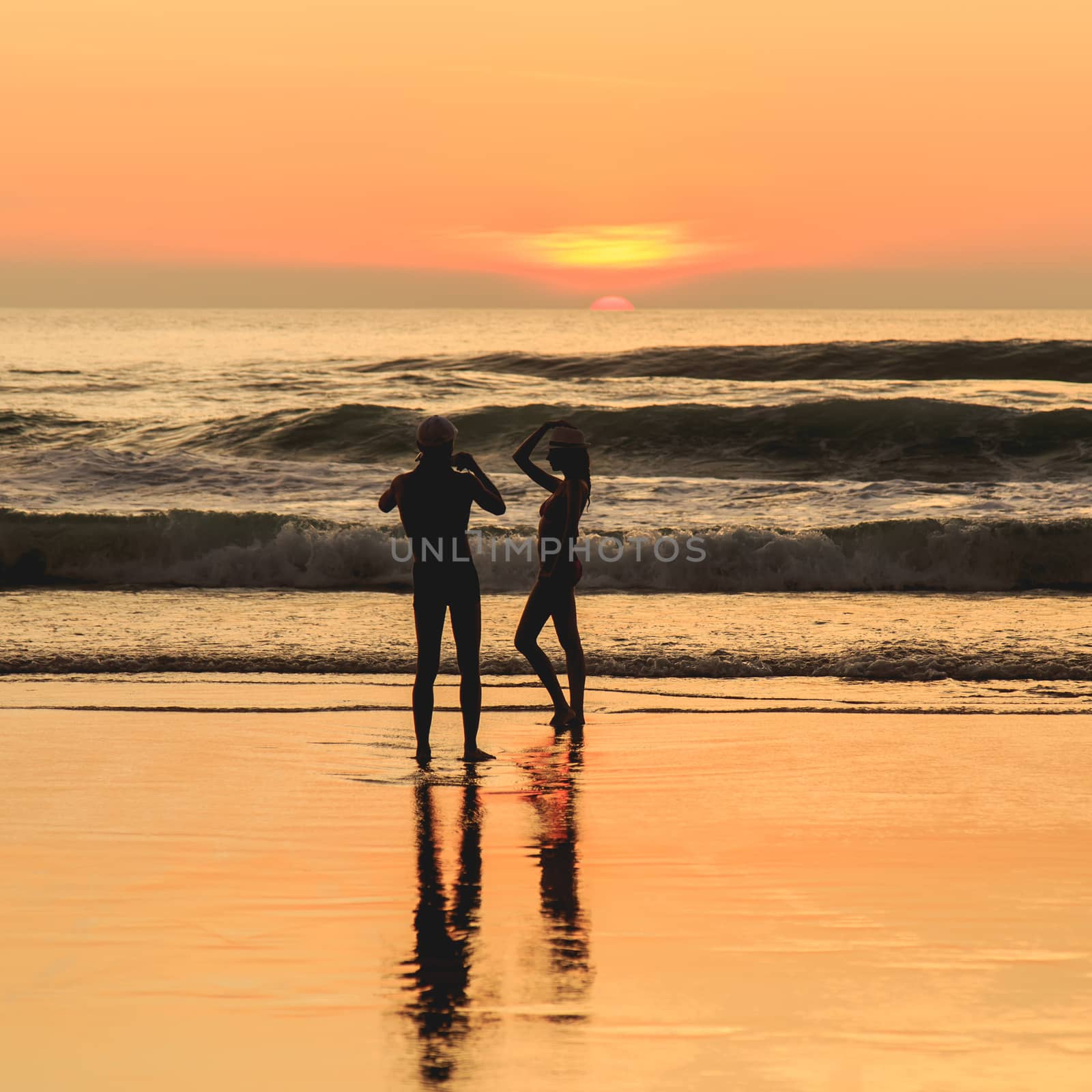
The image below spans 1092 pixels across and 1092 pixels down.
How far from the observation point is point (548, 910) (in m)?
4.87

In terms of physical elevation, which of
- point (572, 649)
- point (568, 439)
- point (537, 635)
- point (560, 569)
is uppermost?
point (568, 439)

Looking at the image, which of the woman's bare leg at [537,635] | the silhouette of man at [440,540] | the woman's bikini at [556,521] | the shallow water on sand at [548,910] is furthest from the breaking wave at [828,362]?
the silhouette of man at [440,540]

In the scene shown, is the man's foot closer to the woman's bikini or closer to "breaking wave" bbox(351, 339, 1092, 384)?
the woman's bikini

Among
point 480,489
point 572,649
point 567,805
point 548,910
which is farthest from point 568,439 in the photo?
point 548,910

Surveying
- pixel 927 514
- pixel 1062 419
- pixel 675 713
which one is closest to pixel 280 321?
pixel 1062 419

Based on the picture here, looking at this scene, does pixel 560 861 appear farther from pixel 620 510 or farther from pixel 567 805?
pixel 620 510

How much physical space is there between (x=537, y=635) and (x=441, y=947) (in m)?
3.91

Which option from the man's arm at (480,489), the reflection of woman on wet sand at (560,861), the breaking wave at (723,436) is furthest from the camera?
the breaking wave at (723,436)

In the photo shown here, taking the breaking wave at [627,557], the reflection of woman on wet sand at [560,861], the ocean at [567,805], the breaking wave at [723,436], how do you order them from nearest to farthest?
the ocean at [567,805] < the reflection of woman on wet sand at [560,861] < the breaking wave at [627,557] < the breaking wave at [723,436]

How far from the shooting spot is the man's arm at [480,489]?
6988 mm

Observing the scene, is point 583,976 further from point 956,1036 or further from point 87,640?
point 87,640

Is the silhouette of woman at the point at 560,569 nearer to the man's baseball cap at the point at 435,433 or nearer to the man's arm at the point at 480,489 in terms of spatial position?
the man's arm at the point at 480,489

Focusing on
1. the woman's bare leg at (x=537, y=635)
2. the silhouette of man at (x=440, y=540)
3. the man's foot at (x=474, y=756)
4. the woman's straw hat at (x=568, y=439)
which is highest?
the woman's straw hat at (x=568, y=439)

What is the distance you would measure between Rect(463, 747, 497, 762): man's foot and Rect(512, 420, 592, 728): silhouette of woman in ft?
3.19
